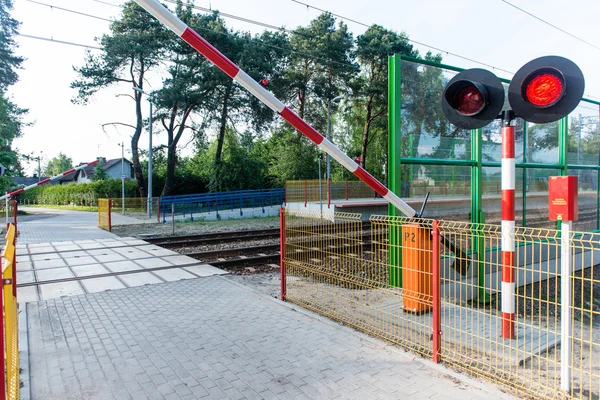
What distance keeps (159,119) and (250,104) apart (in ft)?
23.7

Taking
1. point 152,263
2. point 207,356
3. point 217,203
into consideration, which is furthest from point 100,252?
point 217,203

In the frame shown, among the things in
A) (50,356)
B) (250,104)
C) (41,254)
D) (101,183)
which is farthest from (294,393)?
(101,183)

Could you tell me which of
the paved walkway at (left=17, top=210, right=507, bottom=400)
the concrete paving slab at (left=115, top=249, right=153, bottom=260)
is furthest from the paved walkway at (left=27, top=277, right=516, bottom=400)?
the concrete paving slab at (left=115, top=249, right=153, bottom=260)

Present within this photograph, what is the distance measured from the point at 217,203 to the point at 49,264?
13.5 metres

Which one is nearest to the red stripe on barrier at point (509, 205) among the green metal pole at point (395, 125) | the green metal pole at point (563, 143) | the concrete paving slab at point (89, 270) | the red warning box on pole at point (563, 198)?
the red warning box on pole at point (563, 198)

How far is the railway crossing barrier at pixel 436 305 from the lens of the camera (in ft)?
11.4

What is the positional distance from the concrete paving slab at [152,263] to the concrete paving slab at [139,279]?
894 mm

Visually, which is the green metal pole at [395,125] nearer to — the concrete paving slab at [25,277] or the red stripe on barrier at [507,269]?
the red stripe on barrier at [507,269]

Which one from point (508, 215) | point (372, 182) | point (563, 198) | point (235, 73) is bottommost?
point (508, 215)

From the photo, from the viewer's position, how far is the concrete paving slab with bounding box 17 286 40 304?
630 centimetres

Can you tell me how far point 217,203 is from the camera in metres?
22.5

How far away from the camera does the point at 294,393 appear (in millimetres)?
3328

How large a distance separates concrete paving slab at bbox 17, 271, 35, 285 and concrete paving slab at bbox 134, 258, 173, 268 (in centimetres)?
211

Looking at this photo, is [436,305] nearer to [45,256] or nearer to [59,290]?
[59,290]
